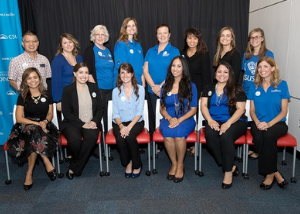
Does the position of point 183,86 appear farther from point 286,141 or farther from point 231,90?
point 286,141

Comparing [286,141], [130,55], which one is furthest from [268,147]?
[130,55]

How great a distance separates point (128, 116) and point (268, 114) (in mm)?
1604

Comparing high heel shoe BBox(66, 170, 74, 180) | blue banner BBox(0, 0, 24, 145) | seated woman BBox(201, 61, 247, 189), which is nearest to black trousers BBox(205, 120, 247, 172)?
seated woman BBox(201, 61, 247, 189)

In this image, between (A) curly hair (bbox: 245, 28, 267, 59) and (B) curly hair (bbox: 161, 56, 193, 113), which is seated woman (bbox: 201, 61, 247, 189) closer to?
(B) curly hair (bbox: 161, 56, 193, 113)

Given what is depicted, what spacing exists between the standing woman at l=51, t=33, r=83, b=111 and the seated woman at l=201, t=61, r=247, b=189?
1706 mm

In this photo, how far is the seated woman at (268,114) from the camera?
2969mm

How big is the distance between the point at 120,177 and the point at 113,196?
452mm

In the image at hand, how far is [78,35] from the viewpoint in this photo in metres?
→ 4.57

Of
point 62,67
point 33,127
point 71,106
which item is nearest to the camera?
point 33,127

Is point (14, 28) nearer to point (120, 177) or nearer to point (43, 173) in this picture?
point (43, 173)

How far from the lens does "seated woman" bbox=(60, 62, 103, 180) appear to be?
3.25 meters

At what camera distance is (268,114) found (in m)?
Result: 3.19

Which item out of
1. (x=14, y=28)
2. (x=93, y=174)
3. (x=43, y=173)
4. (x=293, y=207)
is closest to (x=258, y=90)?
(x=293, y=207)

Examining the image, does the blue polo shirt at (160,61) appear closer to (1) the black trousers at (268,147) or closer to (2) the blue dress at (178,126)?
(2) the blue dress at (178,126)
